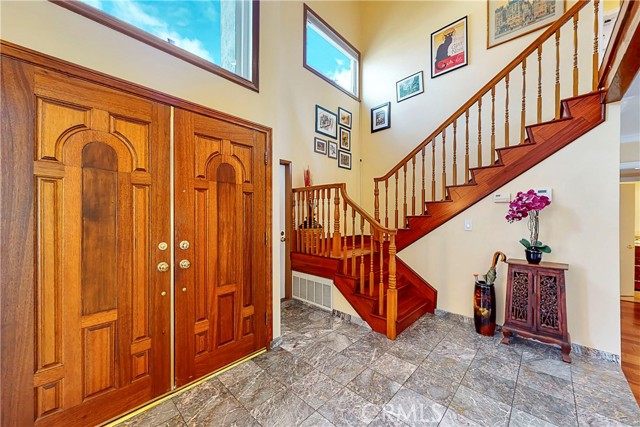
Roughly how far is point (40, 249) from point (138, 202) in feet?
1.65

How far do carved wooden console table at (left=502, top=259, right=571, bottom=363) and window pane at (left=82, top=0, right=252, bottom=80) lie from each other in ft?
10.7

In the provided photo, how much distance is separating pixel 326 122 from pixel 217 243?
10.9 feet

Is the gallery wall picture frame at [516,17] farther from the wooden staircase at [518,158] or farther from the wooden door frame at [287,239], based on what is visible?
the wooden door frame at [287,239]

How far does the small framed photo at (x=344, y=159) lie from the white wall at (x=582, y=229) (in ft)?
8.63

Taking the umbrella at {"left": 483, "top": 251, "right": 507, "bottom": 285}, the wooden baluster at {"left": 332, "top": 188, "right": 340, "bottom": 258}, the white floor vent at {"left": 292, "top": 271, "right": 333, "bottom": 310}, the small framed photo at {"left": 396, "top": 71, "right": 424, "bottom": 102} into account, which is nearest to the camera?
the umbrella at {"left": 483, "top": 251, "right": 507, "bottom": 285}

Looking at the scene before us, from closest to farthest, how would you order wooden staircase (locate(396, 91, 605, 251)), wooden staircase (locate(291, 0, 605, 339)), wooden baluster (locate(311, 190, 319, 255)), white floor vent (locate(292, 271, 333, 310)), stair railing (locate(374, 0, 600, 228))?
wooden staircase (locate(396, 91, 605, 251)), wooden staircase (locate(291, 0, 605, 339)), stair railing (locate(374, 0, 600, 228)), white floor vent (locate(292, 271, 333, 310)), wooden baluster (locate(311, 190, 319, 255))

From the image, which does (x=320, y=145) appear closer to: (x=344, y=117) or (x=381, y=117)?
(x=344, y=117)

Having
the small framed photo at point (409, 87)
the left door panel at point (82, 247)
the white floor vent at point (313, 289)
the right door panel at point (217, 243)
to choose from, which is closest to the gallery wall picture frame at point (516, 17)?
the small framed photo at point (409, 87)

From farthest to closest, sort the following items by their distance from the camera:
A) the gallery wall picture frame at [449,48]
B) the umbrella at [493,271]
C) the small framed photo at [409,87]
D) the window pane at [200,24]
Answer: the small framed photo at [409,87] < the gallery wall picture frame at [449,48] < the umbrella at [493,271] < the window pane at [200,24]

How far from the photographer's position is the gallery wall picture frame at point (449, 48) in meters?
3.98

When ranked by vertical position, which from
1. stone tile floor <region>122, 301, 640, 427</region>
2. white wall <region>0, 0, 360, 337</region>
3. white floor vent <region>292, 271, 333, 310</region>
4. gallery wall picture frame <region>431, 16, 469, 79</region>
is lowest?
stone tile floor <region>122, 301, 640, 427</region>

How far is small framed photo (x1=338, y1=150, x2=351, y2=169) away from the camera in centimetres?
482

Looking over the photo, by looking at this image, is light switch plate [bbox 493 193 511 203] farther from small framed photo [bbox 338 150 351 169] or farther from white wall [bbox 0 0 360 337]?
small framed photo [bbox 338 150 351 169]

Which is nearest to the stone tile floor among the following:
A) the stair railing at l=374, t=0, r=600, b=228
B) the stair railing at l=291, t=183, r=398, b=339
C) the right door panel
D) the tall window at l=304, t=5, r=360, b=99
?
the right door panel
